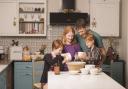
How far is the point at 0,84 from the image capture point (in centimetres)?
425

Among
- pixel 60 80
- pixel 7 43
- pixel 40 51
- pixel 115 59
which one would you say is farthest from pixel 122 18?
pixel 60 80

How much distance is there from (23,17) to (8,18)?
1.05ft

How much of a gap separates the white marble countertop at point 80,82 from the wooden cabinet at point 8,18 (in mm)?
2587

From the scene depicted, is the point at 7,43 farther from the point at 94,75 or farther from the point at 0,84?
the point at 94,75

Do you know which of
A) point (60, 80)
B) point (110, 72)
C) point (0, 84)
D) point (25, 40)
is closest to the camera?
point (60, 80)

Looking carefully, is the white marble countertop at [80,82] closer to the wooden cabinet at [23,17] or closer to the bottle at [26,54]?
the bottle at [26,54]

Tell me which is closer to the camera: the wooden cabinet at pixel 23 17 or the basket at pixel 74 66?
the basket at pixel 74 66

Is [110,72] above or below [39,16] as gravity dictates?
below

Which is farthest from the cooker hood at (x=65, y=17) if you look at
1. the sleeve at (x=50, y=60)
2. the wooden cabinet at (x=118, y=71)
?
the sleeve at (x=50, y=60)

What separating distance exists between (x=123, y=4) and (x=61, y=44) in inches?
110

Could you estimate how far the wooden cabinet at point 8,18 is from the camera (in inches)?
236

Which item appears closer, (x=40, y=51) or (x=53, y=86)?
(x=53, y=86)

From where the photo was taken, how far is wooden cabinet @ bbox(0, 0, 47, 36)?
6008 mm

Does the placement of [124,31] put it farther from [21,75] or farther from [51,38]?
[21,75]
